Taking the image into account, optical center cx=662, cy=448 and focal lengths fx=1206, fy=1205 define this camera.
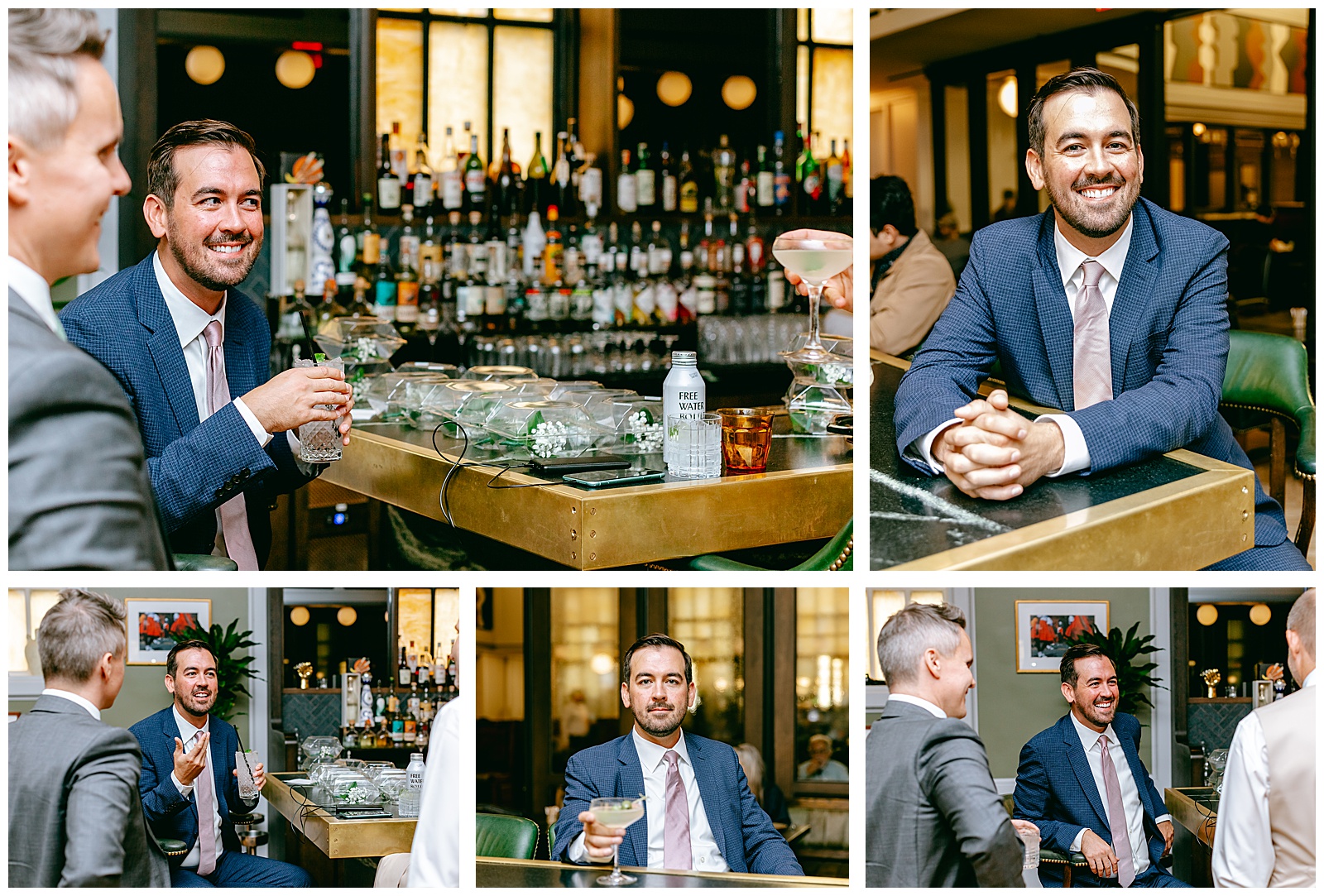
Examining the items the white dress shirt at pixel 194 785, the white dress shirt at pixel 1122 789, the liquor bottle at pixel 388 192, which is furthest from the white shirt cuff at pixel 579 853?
the liquor bottle at pixel 388 192

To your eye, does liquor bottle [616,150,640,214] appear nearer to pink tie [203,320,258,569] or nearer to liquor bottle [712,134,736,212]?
liquor bottle [712,134,736,212]

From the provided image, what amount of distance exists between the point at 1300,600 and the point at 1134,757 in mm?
385

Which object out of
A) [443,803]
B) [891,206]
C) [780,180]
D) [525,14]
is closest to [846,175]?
[780,180]

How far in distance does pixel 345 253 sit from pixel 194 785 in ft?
10.5

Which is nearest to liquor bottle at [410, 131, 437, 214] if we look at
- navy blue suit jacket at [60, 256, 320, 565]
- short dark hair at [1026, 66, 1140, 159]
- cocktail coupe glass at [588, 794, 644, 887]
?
navy blue suit jacket at [60, 256, 320, 565]

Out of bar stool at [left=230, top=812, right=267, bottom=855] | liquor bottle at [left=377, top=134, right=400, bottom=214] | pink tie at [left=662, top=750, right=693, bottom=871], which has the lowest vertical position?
pink tie at [left=662, top=750, right=693, bottom=871]

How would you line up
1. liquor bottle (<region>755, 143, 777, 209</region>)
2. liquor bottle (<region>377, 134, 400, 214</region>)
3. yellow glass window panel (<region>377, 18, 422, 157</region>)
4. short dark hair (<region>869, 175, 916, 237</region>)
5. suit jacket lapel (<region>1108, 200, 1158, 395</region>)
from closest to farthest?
1. suit jacket lapel (<region>1108, 200, 1158, 395</region>)
2. short dark hair (<region>869, 175, 916, 237</region>)
3. liquor bottle (<region>377, 134, 400, 214</region>)
4. yellow glass window panel (<region>377, 18, 422, 157</region>)
5. liquor bottle (<region>755, 143, 777, 209</region>)

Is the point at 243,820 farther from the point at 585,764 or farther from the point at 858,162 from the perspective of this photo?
the point at 858,162

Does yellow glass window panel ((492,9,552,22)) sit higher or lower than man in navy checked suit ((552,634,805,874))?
→ higher

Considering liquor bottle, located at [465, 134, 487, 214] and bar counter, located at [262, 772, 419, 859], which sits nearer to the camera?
bar counter, located at [262, 772, 419, 859]

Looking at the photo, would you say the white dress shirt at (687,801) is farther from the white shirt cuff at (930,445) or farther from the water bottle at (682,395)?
the white shirt cuff at (930,445)

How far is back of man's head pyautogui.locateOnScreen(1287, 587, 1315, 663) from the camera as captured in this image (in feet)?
6.64

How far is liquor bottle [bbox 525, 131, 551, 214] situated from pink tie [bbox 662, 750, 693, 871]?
3231 millimetres

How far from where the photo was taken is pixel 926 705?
2.00m
